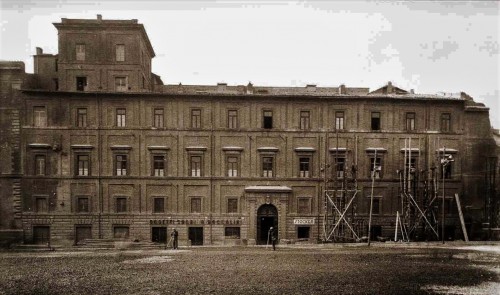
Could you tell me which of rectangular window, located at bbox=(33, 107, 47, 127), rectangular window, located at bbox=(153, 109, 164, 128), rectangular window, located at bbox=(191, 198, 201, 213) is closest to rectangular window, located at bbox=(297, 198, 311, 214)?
rectangular window, located at bbox=(191, 198, 201, 213)

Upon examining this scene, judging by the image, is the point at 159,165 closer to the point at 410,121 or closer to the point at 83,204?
the point at 83,204

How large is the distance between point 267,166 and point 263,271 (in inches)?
694

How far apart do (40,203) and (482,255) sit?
115 ft

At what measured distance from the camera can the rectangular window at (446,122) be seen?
40.2 metres

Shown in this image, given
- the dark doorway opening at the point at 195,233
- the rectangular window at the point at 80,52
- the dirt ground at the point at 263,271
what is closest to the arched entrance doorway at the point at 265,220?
the dark doorway opening at the point at 195,233

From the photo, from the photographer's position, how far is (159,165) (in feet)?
127

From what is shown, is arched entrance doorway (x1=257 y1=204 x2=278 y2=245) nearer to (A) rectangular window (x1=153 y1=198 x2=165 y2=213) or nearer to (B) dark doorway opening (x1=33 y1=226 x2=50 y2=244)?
(A) rectangular window (x1=153 y1=198 x2=165 y2=213)

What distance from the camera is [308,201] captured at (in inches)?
1537

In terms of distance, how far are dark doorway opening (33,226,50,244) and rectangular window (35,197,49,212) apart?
1.57 m

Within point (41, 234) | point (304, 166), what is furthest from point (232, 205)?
point (41, 234)

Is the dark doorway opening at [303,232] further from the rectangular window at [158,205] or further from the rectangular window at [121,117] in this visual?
the rectangular window at [121,117]

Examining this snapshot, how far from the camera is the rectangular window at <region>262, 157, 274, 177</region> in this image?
39031 mm

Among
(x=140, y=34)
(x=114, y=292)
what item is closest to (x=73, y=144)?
(x=140, y=34)

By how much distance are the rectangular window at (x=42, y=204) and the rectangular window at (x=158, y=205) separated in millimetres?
9386
